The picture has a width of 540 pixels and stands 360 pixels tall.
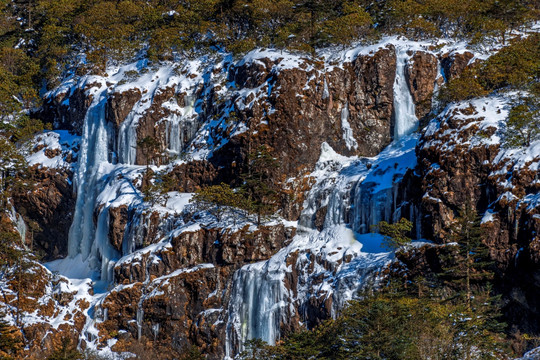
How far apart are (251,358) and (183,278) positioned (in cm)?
1047

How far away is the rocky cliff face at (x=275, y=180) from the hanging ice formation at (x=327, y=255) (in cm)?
→ 9

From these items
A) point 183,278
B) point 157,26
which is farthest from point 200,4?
point 183,278

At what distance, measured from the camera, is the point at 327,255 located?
1729 inches

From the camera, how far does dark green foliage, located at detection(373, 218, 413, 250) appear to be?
40.8 metres

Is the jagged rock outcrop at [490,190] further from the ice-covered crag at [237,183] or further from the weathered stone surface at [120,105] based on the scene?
the weathered stone surface at [120,105]

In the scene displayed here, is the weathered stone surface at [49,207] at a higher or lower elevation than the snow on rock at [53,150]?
lower

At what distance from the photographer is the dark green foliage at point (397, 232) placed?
40.8 metres

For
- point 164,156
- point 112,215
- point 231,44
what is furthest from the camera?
point 231,44

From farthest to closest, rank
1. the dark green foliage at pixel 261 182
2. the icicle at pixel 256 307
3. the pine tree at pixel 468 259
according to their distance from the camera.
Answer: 1. the dark green foliage at pixel 261 182
2. the icicle at pixel 256 307
3. the pine tree at pixel 468 259

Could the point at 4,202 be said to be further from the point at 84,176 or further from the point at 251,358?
the point at 251,358

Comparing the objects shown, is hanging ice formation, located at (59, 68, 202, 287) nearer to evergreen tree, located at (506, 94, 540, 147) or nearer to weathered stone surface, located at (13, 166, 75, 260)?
weathered stone surface, located at (13, 166, 75, 260)

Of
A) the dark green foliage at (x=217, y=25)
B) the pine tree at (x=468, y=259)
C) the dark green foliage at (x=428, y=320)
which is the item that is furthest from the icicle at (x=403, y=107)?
the pine tree at (x=468, y=259)

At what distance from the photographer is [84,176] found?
56.4 metres

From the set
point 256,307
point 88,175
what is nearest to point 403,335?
point 256,307
